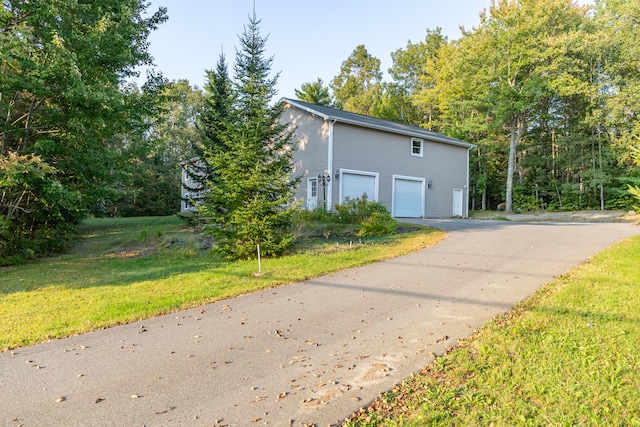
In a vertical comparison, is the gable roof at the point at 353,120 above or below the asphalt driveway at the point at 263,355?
above

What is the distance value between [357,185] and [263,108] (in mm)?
8603

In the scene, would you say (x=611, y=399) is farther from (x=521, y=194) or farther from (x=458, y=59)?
(x=521, y=194)

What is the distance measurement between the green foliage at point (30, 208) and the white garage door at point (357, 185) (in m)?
9.94

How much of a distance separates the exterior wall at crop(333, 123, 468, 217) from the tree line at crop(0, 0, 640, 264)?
17.4 ft

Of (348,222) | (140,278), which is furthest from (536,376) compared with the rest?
(348,222)

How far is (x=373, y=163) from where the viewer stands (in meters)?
17.1

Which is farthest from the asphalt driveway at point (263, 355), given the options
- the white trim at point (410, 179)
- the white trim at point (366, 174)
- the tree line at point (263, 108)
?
the white trim at point (410, 179)

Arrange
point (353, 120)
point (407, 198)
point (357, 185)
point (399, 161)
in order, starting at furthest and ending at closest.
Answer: point (407, 198) < point (399, 161) < point (357, 185) < point (353, 120)

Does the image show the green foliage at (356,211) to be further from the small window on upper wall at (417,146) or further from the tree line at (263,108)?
the small window on upper wall at (417,146)

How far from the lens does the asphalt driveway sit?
8.71 feet

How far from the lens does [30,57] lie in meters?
8.54

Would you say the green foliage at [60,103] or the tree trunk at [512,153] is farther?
the tree trunk at [512,153]

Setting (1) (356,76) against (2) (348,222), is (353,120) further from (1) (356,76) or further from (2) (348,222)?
(1) (356,76)

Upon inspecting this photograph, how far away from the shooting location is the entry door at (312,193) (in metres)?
16.7
